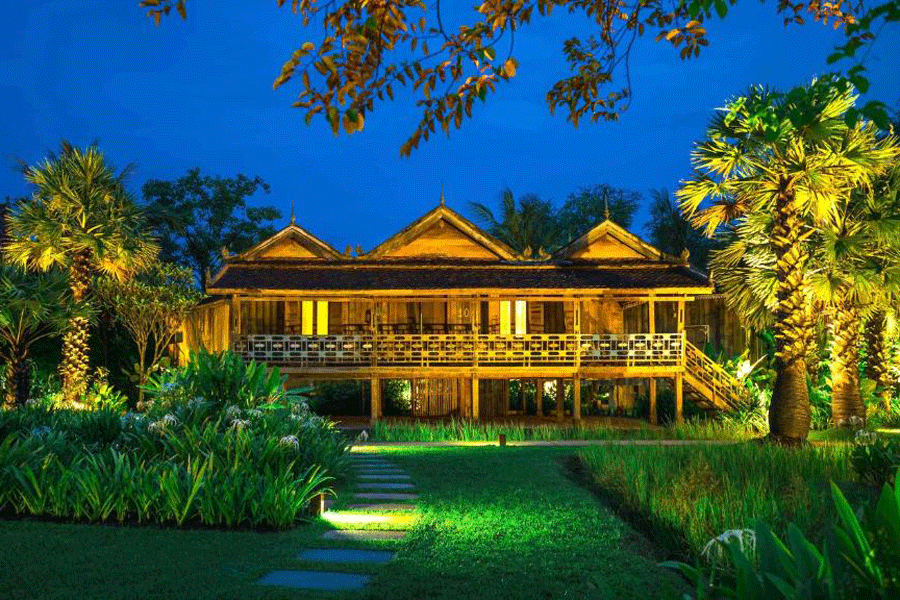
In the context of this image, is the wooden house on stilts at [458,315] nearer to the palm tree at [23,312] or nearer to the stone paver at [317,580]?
the palm tree at [23,312]

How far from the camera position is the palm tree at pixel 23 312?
19094mm

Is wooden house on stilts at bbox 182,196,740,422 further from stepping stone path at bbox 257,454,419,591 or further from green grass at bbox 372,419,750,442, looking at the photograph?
stepping stone path at bbox 257,454,419,591

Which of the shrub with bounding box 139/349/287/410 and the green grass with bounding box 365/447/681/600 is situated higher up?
the shrub with bounding box 139/349/287/410

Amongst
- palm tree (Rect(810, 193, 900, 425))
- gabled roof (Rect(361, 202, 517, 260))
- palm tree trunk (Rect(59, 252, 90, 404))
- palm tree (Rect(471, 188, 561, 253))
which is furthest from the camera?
palm tree (Rect(471, 188, 561, 253))

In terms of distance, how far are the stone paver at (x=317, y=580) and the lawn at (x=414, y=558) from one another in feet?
0.48

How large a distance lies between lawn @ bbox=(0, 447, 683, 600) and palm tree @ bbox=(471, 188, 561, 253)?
99.9 ft

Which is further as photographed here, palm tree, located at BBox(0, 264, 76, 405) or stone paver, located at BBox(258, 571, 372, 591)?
palm tree, located at BBox(0, 264, 76, 405)

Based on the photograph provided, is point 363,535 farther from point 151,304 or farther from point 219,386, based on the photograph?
point 151,304

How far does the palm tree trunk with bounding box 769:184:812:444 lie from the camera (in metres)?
16.4

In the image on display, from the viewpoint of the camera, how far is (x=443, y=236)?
26812mm

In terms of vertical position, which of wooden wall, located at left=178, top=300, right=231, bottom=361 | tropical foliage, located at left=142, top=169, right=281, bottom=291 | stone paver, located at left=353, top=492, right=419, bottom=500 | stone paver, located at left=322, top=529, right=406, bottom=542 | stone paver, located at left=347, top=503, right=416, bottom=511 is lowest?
stone paver, located at left=322, top=529, right=406, bottom=542

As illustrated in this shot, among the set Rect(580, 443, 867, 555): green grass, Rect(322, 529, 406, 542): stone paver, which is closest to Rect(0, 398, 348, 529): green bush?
Rect(322, 529, 406, 542): stone paver

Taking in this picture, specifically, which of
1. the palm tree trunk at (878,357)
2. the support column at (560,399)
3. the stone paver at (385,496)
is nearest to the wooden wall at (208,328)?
the support column at (560,399)

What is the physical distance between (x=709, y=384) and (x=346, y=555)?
1734 centimetres
